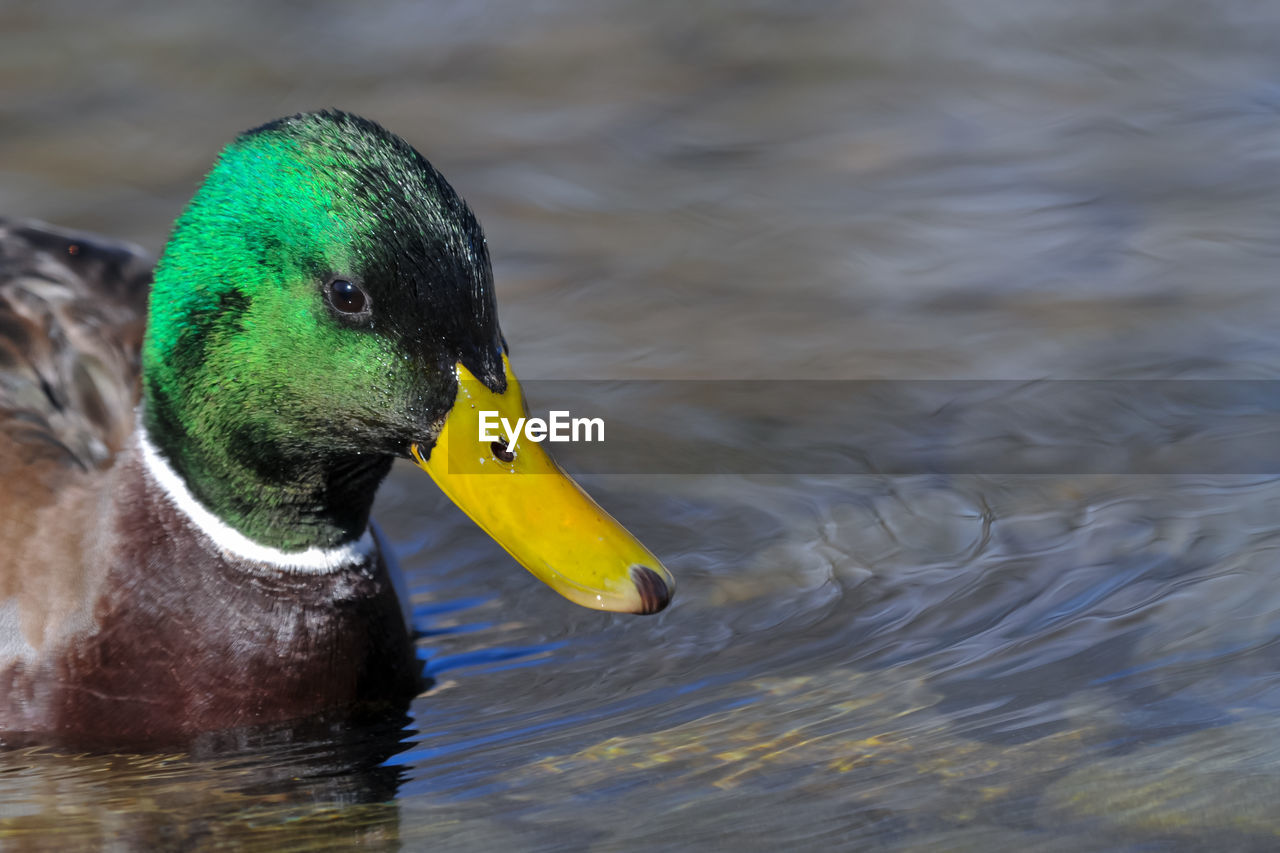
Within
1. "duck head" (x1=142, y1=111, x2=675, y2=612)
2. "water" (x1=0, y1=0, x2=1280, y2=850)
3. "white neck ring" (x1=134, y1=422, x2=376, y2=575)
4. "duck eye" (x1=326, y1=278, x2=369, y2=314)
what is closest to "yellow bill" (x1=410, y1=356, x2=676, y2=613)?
"duck head" (x1=142, y1=111, x2=675, y2=612)

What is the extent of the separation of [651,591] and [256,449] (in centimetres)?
90

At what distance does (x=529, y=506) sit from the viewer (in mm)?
3816

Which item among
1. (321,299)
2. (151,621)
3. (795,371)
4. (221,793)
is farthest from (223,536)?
(795,371)

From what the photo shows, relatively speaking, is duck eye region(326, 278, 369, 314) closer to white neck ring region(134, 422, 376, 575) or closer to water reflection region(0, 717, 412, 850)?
white neck ring region(134, 422, 376, 575)

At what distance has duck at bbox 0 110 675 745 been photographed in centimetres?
374

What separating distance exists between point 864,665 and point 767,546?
30.3 inches

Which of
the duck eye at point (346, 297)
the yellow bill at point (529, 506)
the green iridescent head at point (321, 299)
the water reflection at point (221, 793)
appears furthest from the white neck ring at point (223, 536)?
the duck eye at point (346, 297)

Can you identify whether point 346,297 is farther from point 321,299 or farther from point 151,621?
point 151,621

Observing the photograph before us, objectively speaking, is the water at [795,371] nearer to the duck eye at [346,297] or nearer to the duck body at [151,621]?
the duck body at [151,621]

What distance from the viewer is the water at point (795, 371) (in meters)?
3.78

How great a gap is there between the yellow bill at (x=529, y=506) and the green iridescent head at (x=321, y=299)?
46 millimetres

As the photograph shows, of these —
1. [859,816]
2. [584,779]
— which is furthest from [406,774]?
[859,816]

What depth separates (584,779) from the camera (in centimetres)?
382

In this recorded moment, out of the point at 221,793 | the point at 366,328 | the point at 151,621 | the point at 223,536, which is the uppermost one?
the point at 366,328
